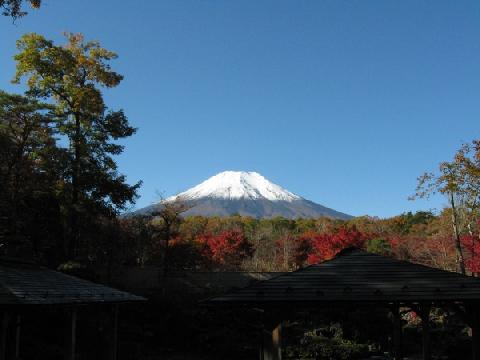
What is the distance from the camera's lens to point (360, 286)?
10.0 meters

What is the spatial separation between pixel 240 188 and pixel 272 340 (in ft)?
502

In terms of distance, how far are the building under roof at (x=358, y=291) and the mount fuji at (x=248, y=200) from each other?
10132 cm

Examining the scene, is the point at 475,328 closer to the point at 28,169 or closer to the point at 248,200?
the point at 28,169

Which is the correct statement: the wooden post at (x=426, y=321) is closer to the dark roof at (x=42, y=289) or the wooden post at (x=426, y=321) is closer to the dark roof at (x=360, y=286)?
the dark roof at (x=360, y=286)

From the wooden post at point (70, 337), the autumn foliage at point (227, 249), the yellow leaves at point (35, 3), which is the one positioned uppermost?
the yellow leaves at point (35, 3)

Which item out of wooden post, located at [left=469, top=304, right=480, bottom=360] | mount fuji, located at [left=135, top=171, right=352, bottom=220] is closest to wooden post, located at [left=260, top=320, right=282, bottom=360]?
wooden post, located at [left=469, top=304, right=480, bottom=360]

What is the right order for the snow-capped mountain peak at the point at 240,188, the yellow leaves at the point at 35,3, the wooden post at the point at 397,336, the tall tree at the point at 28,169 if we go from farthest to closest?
the snow-capped mountain peak at the point at 240,188, the tall tree at the point at 28,169, the wooden post at the point at 397,336, the yellow leaves at the point at 35,3

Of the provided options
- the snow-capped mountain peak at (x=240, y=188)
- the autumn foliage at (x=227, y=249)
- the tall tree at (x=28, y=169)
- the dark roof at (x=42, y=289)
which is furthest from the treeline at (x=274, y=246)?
the snow-capped mountain peak at (x=240, y=188)

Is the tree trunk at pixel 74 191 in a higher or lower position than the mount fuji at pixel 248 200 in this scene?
lower

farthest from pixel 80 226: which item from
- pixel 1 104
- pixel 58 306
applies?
pixel 58 306

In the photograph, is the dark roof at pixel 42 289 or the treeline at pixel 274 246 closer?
the dark roof at pixel 42 289

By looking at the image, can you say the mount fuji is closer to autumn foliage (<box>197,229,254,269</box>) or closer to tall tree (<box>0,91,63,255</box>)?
autumn foliage (<box>197,229,254,269</box>)

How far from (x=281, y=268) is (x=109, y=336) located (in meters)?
25.0

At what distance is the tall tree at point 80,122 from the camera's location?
2306cm
